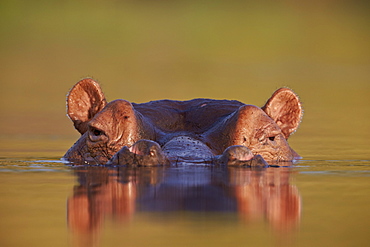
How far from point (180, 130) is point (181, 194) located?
3433 millimetres

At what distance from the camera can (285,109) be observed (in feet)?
28.4

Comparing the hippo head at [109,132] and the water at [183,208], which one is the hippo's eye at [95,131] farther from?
the water at [183,208]

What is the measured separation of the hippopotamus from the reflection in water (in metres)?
0.18

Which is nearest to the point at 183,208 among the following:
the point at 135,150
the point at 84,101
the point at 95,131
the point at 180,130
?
the point at 135,150

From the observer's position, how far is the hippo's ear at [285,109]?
847cm

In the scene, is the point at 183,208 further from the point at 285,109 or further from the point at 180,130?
the point at 285,109

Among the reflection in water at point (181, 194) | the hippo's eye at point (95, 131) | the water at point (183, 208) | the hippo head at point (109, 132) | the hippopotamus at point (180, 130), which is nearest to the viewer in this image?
the water at point (183, 208)

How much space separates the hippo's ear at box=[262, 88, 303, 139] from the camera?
847 centimetres

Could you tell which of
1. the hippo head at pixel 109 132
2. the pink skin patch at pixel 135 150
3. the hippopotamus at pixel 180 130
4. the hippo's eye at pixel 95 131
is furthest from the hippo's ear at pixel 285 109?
the pink skin patch at pixel 135 150

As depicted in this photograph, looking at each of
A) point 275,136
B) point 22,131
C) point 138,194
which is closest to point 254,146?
point 275,136

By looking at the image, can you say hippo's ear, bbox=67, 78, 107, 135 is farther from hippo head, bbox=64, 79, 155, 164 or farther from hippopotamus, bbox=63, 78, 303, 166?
hippo head, bbox=64, 79, 155, 164

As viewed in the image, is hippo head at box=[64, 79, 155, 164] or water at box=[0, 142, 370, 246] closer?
water at box=[0, 142, 370, 246]

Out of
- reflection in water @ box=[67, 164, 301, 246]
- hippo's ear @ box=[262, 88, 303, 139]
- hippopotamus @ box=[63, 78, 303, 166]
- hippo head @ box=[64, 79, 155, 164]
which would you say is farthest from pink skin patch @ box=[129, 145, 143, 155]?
hippo's ear @ box=[262, 88, 303, 139]

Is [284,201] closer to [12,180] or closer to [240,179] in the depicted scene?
[240,179]
